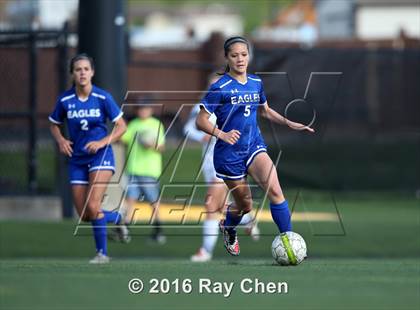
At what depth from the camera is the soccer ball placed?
11.0m

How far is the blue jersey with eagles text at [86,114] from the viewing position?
42.1 feet

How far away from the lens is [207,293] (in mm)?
9773


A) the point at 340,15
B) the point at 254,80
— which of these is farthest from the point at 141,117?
the point at 340,15

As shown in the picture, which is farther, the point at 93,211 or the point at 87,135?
the point at 93,211

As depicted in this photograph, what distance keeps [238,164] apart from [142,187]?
6458 millimetres

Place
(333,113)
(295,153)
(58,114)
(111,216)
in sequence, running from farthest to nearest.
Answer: (333,113), (295,153), (111,216), (58,114)

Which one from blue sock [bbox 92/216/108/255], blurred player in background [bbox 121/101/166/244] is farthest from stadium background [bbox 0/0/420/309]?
blue sock [bbox 92/216/108/255]

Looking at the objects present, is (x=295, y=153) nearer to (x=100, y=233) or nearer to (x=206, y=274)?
(x=100, y=233)

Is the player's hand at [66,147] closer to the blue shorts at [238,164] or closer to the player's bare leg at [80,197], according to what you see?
the player's bare leg at [80,197]

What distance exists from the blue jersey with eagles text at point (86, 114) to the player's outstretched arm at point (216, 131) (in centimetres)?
194

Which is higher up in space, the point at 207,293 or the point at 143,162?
the point at 207,293

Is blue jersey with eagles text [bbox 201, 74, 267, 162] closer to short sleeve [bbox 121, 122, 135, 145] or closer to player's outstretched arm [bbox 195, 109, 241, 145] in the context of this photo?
player's outstretched arm [bbox 195, 109, 241, 145]

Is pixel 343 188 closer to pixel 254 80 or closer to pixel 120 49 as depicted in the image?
pixel 120 49

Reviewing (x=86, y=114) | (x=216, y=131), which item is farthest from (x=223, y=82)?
(x=86, y=114)
